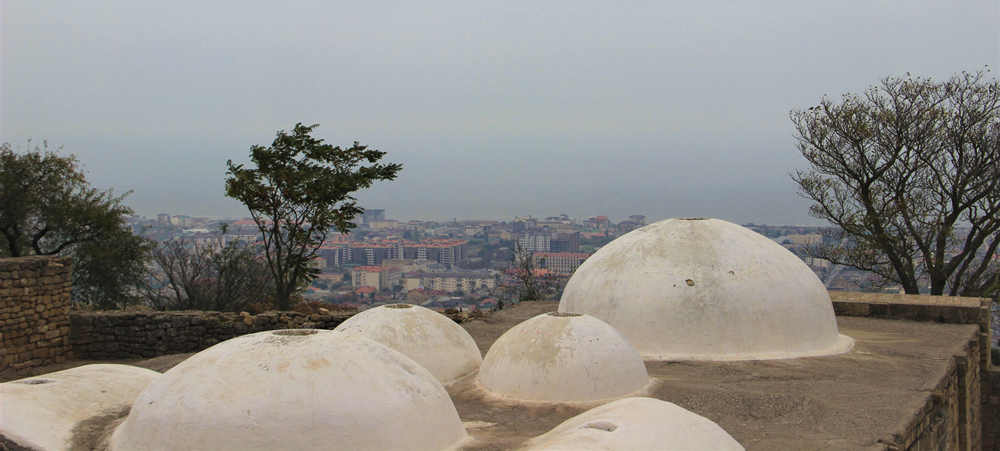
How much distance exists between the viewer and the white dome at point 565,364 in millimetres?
8586

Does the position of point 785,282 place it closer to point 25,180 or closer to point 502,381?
point 502,381

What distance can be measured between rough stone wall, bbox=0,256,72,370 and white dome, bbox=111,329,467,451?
8.33m

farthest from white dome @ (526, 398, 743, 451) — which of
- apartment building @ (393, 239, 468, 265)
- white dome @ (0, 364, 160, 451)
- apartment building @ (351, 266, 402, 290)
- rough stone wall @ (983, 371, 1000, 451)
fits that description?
apartment building @ (393, 239, 468, 265)

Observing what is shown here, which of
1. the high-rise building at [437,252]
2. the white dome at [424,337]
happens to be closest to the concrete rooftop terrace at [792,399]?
the white dome at [424,337]

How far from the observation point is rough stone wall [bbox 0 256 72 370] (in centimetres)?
1229

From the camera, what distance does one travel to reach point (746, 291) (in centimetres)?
1123

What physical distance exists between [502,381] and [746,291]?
4672 millimetres

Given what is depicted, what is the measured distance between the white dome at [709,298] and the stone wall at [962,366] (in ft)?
6.05

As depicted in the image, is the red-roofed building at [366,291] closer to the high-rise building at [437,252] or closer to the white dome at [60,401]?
the high-rise building at [437,252]

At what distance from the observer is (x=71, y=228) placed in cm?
2041

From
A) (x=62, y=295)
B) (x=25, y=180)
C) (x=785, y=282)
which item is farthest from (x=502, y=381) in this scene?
(x=25, y=180)

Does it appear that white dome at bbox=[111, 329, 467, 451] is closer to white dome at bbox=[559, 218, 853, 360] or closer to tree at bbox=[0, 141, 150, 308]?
white dome at bbox=[559, 218, 853, 360]

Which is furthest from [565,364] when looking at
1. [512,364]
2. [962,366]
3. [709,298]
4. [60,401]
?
[962,366]

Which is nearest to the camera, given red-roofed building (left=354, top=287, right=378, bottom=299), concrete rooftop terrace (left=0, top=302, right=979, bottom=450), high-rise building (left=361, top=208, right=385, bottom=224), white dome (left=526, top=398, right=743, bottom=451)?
white dome (left=526, top=398, right=743, bottom=451)
